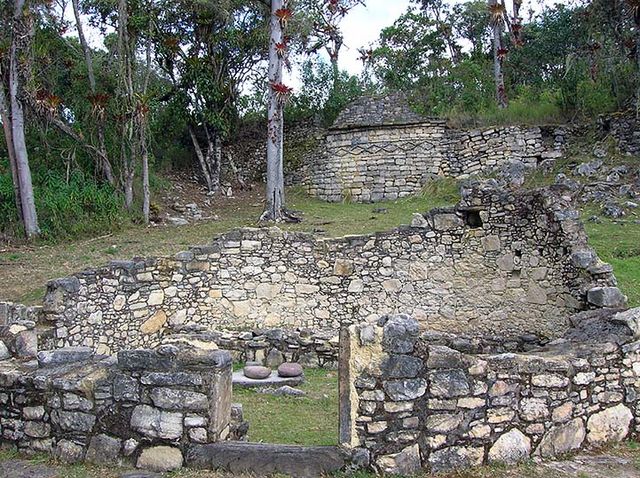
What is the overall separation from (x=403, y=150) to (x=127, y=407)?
16.0 meters

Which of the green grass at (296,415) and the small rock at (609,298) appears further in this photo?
the small rock at (609,298)

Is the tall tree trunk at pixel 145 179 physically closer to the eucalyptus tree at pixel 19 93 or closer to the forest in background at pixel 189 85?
the forest in background at pixel 189 85

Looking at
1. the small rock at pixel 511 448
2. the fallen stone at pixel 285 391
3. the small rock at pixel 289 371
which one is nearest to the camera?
the small rock at pixel 511 448

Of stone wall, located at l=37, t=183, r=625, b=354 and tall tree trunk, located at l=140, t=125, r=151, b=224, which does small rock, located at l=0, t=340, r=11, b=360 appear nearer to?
stone wall, located at l=37, t=183, r=625, b=354

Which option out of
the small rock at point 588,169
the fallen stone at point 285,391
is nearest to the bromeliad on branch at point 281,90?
the small rock at point 588,169

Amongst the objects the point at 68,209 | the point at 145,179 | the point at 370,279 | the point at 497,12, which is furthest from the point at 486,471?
the point at 497,12

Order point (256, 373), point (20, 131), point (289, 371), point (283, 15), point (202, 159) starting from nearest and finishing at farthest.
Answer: point (256, 373), point (289, 371), point (20, 131), point (283, 15), point (202, 159)

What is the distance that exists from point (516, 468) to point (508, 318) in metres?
6.03

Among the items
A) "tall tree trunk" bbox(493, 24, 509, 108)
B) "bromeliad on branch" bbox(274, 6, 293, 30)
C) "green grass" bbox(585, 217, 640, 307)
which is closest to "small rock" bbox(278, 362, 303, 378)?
"green grass" bbox(585, 217, 640, 307)

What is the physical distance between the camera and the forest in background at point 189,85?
16.5 metres

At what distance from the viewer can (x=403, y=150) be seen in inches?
770

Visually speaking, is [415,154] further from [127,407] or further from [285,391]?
[127,407]

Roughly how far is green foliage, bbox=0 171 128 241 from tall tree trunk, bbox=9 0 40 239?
39 cm

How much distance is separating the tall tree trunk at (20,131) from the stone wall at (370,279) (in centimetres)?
704
